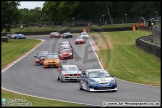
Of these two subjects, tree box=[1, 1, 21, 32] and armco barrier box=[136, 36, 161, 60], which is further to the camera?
tree box=[1, 1, 21, 32]

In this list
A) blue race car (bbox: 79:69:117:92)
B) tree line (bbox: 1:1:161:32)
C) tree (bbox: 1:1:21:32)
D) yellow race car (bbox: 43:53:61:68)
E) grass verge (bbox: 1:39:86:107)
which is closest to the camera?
grass verge (bbox: 1:39:86:107)

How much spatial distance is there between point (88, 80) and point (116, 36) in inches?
2343

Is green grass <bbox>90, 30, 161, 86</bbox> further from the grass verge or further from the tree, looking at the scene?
the tree

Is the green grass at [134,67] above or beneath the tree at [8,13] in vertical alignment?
beneath

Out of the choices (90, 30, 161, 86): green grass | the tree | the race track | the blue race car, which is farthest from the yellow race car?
the tree

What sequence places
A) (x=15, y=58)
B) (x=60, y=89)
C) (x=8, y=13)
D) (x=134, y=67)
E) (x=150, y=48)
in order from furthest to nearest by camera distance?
(x=8, y=13) → (x=15, y=58) → (x=150, y=48) → (x=134, y=67) → (x=60, y=89)

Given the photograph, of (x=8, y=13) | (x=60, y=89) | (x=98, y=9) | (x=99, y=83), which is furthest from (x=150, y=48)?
(x=98, y=9)

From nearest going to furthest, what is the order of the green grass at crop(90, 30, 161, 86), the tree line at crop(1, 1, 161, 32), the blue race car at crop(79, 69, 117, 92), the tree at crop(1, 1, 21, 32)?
the blue race car at crop(79, 69, 117, 92)
the green grass at crop(90, 30, 161, 86)
the tree at crop(1, 1, 21, 32)
the tree line at crop(1, 1, 161, 32)

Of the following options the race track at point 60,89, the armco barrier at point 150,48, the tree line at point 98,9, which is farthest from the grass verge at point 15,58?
the tree line at point 98,9

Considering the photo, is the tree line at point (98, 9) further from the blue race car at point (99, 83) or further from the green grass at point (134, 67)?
the blue race car at point (99, 83)

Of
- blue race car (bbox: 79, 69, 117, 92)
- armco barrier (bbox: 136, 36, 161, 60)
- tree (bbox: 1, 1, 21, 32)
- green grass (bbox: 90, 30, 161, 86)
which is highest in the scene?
tree (bbox: 1, 1, 21, 32)

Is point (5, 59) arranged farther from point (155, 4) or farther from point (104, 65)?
point (155, 4)

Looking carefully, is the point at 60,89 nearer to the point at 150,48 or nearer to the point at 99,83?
the point at 99,83

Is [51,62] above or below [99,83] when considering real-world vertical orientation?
below
